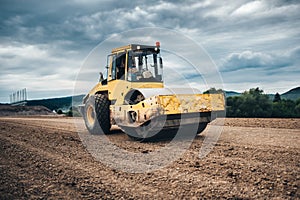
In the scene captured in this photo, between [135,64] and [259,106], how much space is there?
40.9 feet

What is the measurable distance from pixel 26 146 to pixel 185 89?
14.0ft

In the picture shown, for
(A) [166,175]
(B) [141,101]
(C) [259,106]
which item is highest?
(B) [141,101]

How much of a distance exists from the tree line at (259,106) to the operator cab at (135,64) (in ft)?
33.9

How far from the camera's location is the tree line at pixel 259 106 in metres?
18.1

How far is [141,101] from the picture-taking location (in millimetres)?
7477

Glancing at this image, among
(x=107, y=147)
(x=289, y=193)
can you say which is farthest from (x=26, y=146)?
(x=289, y=193)

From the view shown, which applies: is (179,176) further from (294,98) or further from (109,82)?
(294,98)

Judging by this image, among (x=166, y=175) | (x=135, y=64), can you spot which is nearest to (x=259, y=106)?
(x=135, y=64)

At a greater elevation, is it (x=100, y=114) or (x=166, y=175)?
(x=100, y=114)

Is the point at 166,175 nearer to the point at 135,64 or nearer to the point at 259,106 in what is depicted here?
the point at 135,64

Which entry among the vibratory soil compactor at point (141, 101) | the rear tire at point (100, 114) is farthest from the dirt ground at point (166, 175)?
the rear tire at point (100, 114)

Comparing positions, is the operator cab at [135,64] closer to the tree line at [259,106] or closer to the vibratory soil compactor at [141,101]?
the vibratory soil compactor at [141,101]

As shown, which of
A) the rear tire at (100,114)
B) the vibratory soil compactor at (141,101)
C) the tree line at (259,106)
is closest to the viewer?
the vibratory soil compactor at (141,101)

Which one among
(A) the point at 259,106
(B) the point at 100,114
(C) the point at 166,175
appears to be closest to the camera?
(C) the point at 166,175
